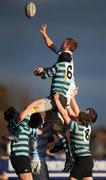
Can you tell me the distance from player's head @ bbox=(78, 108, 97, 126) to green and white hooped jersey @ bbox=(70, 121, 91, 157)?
123mm

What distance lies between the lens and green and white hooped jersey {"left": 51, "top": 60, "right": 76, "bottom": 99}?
20.8 meters

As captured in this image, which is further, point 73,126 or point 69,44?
point 69,44

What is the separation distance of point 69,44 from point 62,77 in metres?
0.72

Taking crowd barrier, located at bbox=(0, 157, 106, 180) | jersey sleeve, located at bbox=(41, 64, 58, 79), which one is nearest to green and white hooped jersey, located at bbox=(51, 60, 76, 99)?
jersey sleeve, located at bbox=(41, 64, 58, 79)

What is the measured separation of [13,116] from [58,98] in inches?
42.4

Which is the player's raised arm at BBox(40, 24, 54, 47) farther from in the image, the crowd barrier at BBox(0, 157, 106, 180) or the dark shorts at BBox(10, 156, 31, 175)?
the crowd barrier at BBox(0, 157, 106, 180)

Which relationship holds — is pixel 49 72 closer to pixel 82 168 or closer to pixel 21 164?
pixel 21 164

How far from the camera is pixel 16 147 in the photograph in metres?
20.3

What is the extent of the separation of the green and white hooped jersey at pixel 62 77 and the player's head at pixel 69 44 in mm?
306

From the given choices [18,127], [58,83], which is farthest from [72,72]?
[18,127]

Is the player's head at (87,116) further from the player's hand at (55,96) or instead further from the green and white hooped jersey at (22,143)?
the green and white hooped jersey at (22,143)

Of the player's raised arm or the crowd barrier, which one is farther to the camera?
the crowd barrier

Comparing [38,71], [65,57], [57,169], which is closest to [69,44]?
[65,57]

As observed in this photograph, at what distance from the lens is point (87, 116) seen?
19984mm
